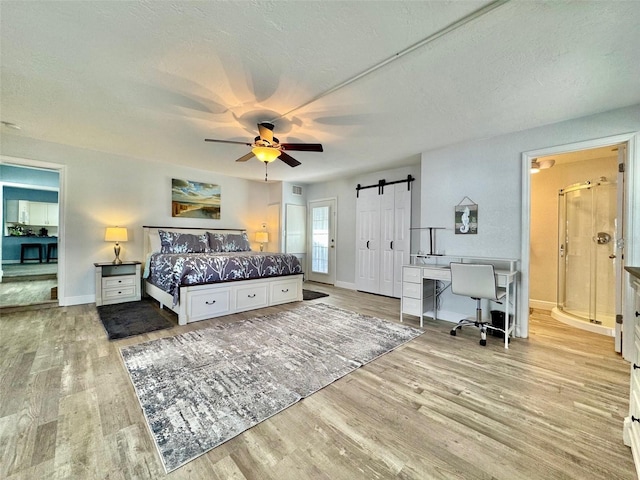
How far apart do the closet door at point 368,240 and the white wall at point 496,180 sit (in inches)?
58.6

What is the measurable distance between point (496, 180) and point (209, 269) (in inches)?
156

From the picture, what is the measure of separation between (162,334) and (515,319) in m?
4.21

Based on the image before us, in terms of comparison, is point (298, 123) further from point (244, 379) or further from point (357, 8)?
point (244, 379)

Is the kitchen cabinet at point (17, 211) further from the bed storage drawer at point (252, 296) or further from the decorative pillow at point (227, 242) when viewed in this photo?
the bed storage drawer at point (252, 296)

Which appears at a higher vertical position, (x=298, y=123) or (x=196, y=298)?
(x=298, y=123)

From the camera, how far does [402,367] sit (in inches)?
90.6

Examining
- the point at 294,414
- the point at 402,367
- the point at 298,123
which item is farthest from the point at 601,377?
the point at 298,123

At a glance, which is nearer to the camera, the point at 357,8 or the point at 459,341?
the point at 357,8

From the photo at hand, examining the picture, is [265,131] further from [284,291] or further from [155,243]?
[155,243]

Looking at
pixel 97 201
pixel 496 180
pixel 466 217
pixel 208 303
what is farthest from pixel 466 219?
pixel 97 201

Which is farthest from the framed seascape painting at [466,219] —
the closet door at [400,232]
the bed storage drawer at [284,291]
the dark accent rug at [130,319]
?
the dark accent rug at [130,319]

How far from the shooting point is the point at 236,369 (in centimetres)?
221

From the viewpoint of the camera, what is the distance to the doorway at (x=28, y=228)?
5512 millimetres

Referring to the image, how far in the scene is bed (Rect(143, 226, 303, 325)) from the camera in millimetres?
3383
